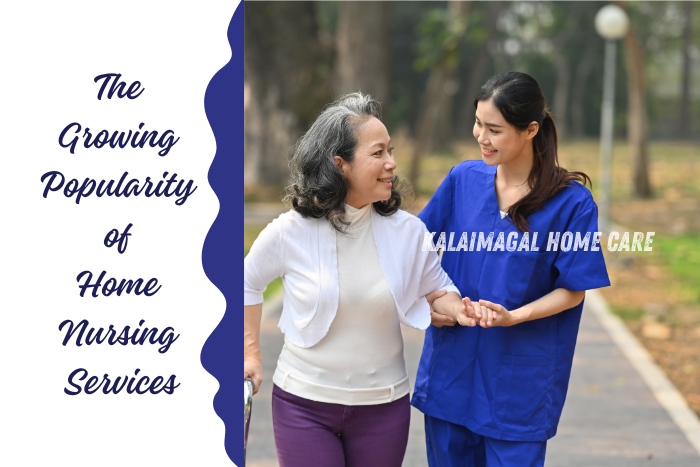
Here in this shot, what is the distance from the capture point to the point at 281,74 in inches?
679

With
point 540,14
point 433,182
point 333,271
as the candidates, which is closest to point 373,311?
point 333,271

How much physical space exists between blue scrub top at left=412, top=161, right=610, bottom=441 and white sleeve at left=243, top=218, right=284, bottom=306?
0.53m

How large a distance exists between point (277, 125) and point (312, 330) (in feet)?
47.6

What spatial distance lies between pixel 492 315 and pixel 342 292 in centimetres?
43

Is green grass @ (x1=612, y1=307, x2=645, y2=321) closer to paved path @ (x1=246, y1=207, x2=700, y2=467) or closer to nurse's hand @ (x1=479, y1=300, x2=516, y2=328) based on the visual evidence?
paved path @ (x1=246, y1=207, x2=700, y2=467)

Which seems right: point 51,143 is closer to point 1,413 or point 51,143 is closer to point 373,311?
point 1,413

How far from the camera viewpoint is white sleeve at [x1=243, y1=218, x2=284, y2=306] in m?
3.11

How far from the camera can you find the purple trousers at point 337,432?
3.10 m

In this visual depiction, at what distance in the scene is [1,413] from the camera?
261 cm

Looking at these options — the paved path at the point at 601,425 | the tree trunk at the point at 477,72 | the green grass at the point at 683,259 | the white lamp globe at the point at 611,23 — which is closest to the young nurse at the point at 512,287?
the paved path at the point at 601,425

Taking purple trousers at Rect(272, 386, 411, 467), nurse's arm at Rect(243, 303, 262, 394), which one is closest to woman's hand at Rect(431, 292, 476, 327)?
purple trousers at Rect(272, 386, 411, 467)

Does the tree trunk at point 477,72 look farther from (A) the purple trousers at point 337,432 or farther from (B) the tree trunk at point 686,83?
(A) the purple trousers at point 337,432

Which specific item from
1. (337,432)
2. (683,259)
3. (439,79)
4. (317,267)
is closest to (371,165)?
(317,267)

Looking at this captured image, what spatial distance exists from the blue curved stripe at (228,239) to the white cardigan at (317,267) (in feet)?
1.25
